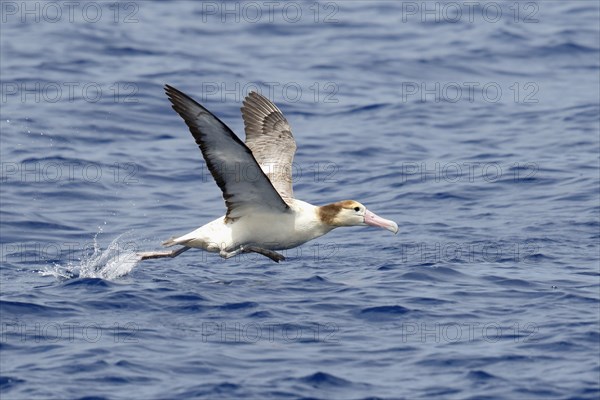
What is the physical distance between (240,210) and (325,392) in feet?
12.0

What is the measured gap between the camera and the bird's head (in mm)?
13727

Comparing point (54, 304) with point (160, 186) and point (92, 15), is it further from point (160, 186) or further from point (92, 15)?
point (92, 15)

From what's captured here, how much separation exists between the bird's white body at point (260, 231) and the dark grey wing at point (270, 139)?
3.77ft

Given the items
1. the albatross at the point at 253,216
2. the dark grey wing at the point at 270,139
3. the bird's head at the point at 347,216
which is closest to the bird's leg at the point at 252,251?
the albatross at the point at 253,216

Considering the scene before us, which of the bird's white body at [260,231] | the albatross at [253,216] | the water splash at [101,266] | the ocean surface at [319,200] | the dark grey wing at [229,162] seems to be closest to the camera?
the ocean surface at [319,200]

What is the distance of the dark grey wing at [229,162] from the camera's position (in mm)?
11805

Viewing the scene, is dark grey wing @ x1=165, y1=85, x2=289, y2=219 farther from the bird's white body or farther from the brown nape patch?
the brown nape patch

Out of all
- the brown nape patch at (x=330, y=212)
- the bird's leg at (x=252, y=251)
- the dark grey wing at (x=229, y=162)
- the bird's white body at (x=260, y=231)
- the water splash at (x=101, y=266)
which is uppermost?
the dark grey wing at (x=229, y=162)

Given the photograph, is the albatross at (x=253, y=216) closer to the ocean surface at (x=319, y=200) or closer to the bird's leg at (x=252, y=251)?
the bird's leg at (x=252, y=251)

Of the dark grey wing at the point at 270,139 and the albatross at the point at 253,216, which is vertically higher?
the dark grey wing at the point at 270,139

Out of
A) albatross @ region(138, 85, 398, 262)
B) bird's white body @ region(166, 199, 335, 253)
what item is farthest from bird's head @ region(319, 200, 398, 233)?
bird's white body @ region(166, 199, 335, 253)

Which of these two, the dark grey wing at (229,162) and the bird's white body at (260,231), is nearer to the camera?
the dark grey wing at (229,162)

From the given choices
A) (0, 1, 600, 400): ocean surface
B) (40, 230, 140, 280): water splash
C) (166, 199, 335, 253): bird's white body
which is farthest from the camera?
(40, 230, 140, 280): water splash

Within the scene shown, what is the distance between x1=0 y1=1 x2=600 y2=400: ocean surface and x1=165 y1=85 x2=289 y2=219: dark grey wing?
95 centimetres
